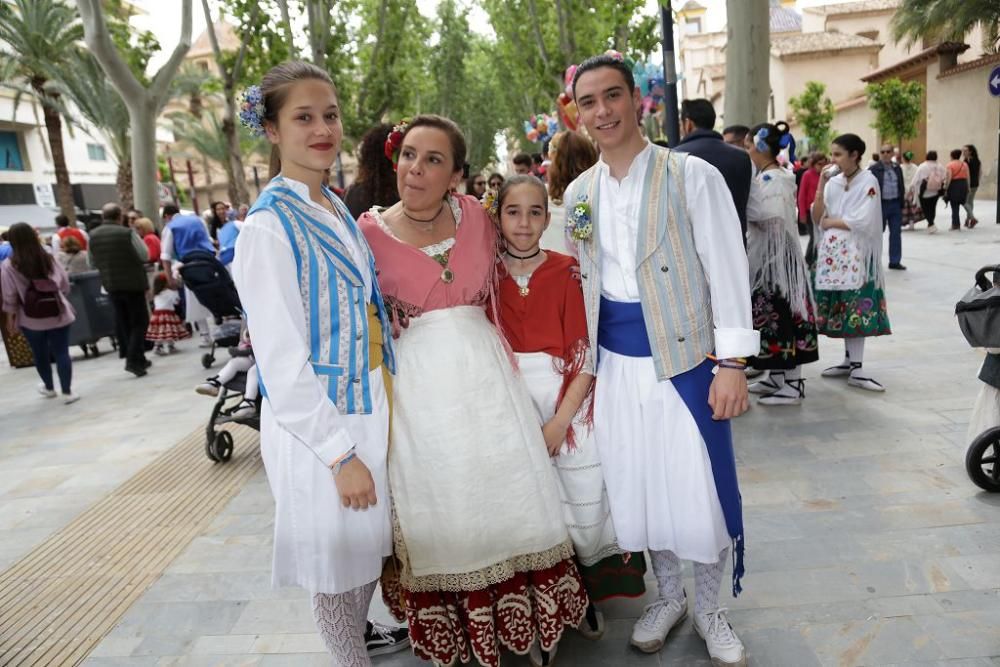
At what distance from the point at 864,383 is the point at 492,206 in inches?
152

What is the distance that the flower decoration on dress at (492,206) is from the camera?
8.24 feet

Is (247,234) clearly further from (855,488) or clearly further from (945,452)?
(945,452)

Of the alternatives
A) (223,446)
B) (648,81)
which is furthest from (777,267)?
(223,446)

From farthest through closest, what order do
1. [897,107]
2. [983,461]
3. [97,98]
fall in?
[897,107] → [97,98] → [983,461]

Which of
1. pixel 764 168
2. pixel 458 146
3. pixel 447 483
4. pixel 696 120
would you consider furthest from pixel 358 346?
pixel 764 168

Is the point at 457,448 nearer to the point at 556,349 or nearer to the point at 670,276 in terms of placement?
the point at 556,349

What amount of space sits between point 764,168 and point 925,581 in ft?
9.94

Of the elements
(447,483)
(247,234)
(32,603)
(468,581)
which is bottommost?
(32,603)

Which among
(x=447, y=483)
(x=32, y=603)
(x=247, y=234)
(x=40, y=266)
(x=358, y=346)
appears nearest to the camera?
(x=247, y=234)

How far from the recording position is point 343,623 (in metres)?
2.14

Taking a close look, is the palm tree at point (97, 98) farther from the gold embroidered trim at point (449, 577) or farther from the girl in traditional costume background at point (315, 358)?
the gold embroidered trim at point (449, 577)

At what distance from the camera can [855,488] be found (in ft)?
11.9

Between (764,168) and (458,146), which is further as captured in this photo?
(764,168)

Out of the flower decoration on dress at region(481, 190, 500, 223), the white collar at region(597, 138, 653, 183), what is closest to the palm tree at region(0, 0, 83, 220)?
the flower decoration on dress at region(481, 190, 500, 223)
